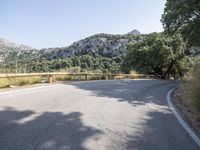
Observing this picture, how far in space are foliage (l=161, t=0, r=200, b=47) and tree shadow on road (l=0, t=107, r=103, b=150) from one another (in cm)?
1701

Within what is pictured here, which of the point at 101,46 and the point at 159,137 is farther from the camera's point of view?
the point at 101,46

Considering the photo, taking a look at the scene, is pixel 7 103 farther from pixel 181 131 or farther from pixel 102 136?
pixel 181 131

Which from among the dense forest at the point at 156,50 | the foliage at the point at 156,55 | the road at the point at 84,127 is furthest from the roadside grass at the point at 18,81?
the foliage at the point at 156,55

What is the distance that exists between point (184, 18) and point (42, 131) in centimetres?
2019

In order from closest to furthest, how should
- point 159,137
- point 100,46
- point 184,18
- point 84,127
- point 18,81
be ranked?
point 159,137
point 84,127
point 18,81
point 184,18
point 100,46

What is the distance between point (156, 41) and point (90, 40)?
84.3 meters

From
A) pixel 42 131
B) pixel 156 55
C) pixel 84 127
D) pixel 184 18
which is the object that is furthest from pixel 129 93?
pixel 156 55

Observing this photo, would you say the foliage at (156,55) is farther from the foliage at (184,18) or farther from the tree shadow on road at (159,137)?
the tree shadow on road at (159,137)

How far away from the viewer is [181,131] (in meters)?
6.62

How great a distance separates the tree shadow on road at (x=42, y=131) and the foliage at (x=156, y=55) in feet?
135

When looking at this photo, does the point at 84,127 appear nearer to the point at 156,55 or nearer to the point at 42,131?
the point at 42,131

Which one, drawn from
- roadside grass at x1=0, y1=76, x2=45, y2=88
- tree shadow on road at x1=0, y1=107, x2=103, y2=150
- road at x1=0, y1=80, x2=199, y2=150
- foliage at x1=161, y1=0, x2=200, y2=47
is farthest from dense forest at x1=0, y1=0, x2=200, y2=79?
tree shadow on road at x1=0, y1=107, x2=103, y2=150

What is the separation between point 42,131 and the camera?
5.54 metres

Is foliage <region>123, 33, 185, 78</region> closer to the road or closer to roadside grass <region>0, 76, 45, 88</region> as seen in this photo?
roadside grass <region>0, 76, 45, 88</region>
